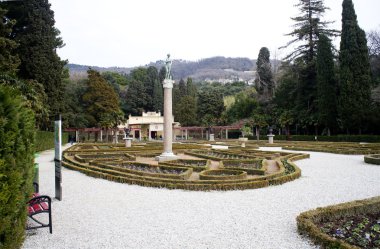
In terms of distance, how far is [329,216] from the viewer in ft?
20.5

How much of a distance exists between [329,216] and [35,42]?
2778 cm

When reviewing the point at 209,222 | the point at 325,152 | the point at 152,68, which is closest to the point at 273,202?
the point at 209,222

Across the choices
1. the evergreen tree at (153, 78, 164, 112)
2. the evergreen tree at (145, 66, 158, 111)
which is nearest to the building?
the evergreen tree at (153, 78, 164, 112)

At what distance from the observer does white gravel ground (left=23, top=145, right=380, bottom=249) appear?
5.29 m

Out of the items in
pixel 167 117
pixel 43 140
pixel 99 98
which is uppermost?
pixel 99 98

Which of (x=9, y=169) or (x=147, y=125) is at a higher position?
(x=147, y=125)

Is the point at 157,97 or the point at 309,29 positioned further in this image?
the point at 157,97

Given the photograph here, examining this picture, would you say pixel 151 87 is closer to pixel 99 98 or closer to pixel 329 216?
pixel 99 98

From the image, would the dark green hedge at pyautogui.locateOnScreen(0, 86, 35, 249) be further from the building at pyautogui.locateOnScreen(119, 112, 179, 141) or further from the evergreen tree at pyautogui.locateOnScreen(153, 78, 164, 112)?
the evergreen tree at pyautogui.locateOnScreen(153, 78, 164, 112)

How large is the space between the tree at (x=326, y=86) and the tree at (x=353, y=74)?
237 cm

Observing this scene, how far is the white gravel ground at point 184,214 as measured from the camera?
5.29 m

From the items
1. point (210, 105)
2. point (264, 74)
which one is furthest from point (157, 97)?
point (264, 74)

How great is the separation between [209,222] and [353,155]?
1839cm

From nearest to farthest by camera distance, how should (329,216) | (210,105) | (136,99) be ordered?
(329,216)
(210,105)
(136,99)
